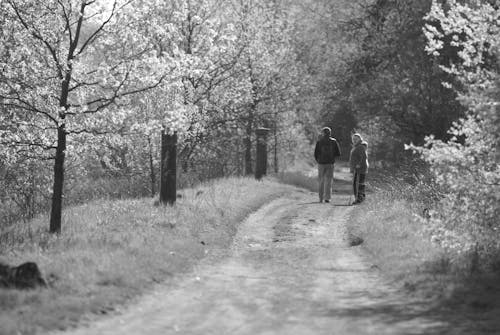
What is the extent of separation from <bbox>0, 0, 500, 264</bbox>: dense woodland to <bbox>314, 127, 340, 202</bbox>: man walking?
10.00ft

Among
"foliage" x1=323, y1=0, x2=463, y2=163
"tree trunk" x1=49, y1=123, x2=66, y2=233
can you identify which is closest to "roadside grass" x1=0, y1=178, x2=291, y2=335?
"tree trunk" x1=49, y1=123, x2=66, y2=233

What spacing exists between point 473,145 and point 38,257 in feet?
23.4

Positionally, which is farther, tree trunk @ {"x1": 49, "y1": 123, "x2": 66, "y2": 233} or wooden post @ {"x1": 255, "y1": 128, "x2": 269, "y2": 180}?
wooden post @ {"x1": 255, "y1": 128, "x2": 269, "y2": 180}

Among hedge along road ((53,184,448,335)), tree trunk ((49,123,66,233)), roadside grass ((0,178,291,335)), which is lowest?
hedge along road ((53,184,448,335))

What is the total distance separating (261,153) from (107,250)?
1970 centimetres

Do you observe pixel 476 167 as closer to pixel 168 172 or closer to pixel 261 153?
pixel 168 172

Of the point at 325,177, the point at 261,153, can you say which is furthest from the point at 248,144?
the point at 325,177

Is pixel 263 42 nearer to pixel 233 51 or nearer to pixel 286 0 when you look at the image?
pixel 233 51

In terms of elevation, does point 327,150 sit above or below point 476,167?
above

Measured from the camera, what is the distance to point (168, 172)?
60.4 ft

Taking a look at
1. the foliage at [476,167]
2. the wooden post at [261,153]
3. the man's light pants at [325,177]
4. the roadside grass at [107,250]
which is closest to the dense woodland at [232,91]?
the foliage at [476,167]

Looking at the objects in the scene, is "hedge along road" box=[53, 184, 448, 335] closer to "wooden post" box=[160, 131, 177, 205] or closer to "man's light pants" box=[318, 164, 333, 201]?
"wooden post" box=[160, 131, 177, 205]

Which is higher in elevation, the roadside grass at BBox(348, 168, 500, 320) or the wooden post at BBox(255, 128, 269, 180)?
the wooden post at BBox(255, 128, 269, 180)

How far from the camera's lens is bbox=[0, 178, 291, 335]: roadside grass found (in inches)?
336
